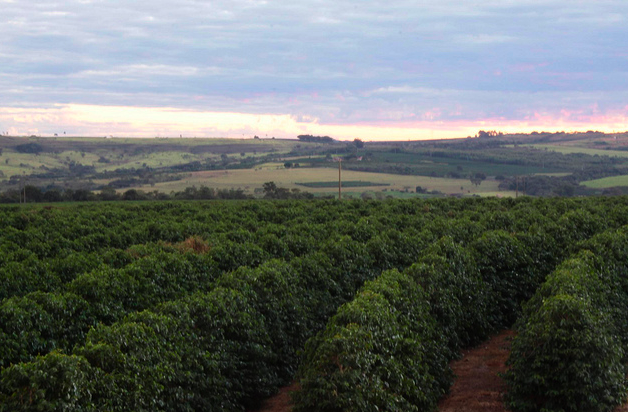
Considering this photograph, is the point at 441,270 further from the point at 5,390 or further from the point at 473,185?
the point at 473,185

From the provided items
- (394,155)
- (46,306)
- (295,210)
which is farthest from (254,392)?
(394,155)

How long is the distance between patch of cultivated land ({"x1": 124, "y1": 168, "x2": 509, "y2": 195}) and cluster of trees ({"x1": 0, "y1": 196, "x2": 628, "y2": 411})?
93.9 metres

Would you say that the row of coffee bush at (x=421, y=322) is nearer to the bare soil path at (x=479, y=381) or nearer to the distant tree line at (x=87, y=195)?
the bare soil path at (x=479, y=381)

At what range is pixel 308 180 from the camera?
132625 millimetres

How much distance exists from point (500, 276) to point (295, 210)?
2005cm

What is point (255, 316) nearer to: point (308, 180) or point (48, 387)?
point (48, 387)

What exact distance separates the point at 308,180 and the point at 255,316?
385 feet

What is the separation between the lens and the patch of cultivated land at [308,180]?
123 metres

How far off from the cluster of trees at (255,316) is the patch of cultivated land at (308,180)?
93860 mm

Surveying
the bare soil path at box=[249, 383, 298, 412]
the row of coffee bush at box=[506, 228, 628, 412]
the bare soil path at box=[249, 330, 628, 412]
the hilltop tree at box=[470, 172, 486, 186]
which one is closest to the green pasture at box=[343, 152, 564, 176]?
the hilltop tree at box=[470, 172, 486, 186]

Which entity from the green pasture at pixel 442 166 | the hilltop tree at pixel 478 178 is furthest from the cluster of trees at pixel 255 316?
the green pasture at pixel 442 166

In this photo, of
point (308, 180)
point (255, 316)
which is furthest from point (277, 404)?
point (308, 180)

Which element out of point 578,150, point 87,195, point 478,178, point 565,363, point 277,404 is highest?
point 578,150

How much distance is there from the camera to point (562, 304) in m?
13.4
